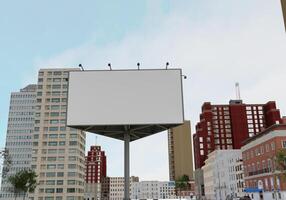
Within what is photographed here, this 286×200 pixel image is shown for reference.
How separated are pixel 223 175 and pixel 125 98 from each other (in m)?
93.4

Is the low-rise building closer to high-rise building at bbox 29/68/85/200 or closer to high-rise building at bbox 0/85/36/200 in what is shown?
high-rise building at bbox 29/68/85/200

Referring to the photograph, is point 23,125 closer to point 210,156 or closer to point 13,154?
point 13,154

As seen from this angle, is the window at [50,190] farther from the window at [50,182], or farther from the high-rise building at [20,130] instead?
the high-rise building at [20,130]

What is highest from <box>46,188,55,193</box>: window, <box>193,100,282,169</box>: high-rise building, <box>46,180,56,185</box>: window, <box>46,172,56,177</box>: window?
<box>193,100,282,169</box>: high-rise building

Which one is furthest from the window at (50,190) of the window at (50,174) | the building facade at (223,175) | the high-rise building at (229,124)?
the high-rise building at (229,124)

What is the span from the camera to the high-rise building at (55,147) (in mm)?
124438

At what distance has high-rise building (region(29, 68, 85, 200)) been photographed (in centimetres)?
12444

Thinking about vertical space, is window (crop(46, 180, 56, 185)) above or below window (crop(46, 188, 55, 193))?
above

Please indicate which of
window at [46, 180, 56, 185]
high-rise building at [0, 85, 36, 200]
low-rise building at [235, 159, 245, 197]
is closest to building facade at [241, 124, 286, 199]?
low-rise building at [235, 159, 245, 197]

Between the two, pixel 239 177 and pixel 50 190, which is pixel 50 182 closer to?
pixel 50 190

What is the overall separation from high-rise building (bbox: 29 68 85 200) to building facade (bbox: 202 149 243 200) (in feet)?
162

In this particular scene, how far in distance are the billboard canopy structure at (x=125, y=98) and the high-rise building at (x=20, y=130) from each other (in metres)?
151

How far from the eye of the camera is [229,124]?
493 feet

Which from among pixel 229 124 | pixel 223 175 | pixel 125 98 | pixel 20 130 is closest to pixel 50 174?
pixel 20 130
